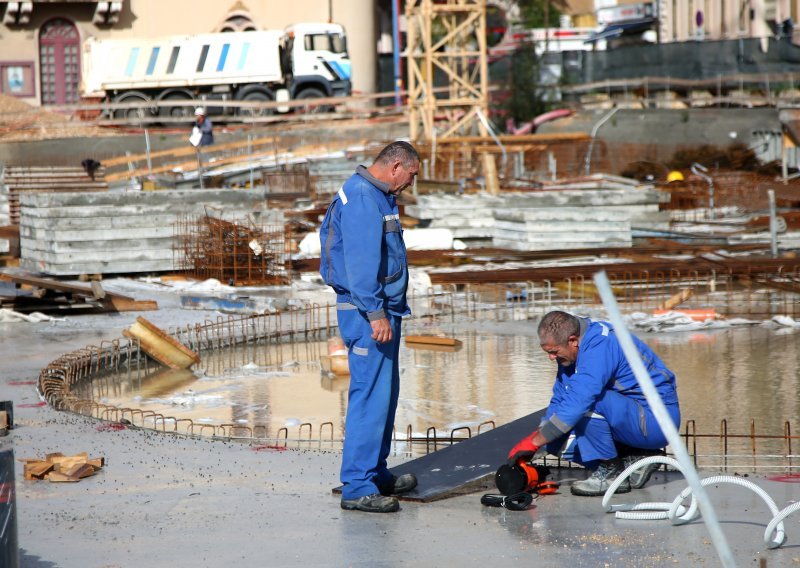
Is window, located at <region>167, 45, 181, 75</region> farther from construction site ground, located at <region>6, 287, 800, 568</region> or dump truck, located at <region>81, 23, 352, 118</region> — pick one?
construction site ground, located at <region>6, 287, 800, 568</region>

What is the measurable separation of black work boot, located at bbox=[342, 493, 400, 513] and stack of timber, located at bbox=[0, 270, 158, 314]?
8417mm

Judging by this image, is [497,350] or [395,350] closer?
[395,350]

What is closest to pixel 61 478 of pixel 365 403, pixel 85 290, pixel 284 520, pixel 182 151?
pixel 284 520

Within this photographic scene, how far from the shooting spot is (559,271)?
15.6 metres

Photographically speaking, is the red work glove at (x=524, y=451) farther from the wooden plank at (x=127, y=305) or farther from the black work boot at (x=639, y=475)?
the wooden plank at (x=127, y=305)

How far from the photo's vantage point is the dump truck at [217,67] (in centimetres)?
4103

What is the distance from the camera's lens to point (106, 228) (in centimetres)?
1670

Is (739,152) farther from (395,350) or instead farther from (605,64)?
(395,350)

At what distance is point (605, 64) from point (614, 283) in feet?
81.3

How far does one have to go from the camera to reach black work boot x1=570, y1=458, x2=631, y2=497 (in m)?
6.12

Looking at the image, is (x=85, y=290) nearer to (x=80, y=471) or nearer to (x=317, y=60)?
(x=80, y=471)

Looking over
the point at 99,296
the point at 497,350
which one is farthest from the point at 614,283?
the point at 99,296

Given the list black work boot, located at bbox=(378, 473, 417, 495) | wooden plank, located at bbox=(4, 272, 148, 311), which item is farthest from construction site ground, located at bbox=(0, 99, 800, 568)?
wooden plank, located at bbox=(4, 272, 148, 311)

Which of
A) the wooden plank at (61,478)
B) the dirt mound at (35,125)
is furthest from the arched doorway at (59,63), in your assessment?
the wooden plank at (61,478)
